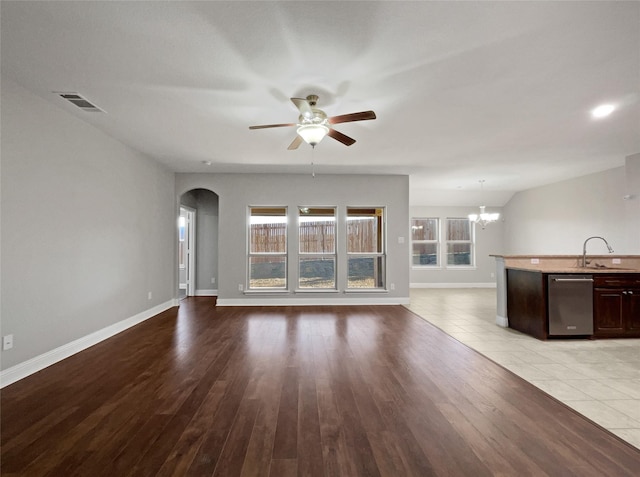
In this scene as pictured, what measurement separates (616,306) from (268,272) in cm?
549

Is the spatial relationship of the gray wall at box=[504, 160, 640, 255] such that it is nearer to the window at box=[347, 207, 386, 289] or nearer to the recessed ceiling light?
the recessed ceiling light

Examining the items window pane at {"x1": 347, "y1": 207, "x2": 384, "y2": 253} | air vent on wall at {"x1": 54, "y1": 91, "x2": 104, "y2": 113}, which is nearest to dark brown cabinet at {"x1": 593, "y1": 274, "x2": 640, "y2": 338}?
window pane at {"x1": 347, "y1": 207, "x2": 384, "y2": 253}

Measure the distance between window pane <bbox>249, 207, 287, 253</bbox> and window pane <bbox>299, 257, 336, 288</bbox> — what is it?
560 mm

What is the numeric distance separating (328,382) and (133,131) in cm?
380

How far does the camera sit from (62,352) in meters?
3.34

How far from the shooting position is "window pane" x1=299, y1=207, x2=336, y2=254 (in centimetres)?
664

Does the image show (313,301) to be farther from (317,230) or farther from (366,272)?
(317,230)

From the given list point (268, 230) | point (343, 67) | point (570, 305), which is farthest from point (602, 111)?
point (268, 230)

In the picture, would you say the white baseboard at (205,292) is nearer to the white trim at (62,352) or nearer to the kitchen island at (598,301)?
the white trim at (62,352)

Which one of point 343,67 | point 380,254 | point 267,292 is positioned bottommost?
point 267,292

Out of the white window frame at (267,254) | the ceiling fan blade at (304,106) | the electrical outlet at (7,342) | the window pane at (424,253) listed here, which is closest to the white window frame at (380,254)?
the white window frame at (267,254)

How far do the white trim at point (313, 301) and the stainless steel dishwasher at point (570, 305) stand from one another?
110 inches

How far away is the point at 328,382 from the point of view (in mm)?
2770

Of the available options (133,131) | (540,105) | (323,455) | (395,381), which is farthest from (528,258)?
(133,131)
